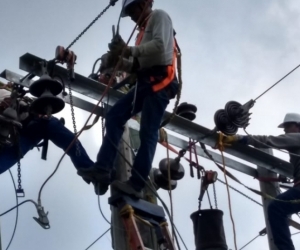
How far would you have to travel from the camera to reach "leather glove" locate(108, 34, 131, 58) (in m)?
6.50

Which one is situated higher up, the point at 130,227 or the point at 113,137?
the point at 113,137

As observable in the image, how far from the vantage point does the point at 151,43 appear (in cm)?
664

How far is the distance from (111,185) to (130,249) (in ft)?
1.73

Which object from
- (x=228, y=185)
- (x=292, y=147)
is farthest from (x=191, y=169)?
(x=292, y=147)

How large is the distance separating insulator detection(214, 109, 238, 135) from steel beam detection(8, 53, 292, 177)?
0.11m

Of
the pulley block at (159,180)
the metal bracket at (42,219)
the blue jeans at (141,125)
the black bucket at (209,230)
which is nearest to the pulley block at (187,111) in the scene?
the pulley block at (159,180)

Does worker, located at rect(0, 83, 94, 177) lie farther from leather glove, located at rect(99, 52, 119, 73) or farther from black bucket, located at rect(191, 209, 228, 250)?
black bucket, located at rect(191, 209, 228, 250)

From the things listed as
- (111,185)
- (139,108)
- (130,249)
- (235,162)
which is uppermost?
(235,162)

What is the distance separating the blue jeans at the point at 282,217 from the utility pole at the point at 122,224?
2031mm

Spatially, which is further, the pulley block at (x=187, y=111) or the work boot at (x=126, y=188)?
the pulley block at (x=187, y=111)

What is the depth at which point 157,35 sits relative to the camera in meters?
6.70

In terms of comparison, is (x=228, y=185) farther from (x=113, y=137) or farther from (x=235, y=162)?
(x=113, y=137)

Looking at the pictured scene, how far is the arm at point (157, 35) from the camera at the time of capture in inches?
260

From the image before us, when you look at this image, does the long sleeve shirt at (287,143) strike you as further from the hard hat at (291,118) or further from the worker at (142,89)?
the worker at (142,89)
